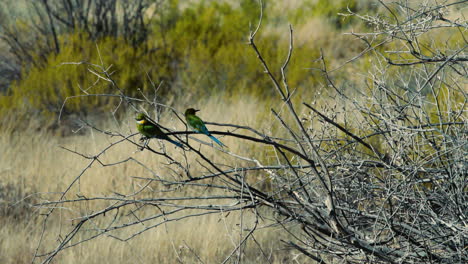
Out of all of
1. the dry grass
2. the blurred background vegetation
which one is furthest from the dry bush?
the blurred background vegetation

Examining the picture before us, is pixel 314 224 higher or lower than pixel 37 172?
higher

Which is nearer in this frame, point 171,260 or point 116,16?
point 171,260

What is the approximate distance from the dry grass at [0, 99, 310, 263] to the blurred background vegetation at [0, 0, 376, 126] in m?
1.04

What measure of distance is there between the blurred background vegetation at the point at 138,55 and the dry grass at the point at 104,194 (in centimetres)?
104

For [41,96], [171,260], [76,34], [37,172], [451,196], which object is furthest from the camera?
[76,34]

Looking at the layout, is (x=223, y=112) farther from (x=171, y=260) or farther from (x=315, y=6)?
(x=315, y=6)

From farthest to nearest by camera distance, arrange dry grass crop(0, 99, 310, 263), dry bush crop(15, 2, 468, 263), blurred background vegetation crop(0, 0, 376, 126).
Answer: blurred background vegetation crop(0, 0, 376, 126) < dry grass crop(0, 99, 310, 263) < dry bush crop(15, 2, 468, 263)

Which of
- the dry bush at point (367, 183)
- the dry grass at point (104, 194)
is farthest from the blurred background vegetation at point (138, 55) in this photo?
the dry bush at point (367, 183)

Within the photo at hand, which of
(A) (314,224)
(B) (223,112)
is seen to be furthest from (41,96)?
(A) (314,224)

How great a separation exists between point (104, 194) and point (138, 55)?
15.3 feet

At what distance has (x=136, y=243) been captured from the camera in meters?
5.02

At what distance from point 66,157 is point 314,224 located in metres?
4.98

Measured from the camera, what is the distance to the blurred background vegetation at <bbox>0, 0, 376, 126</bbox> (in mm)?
9461

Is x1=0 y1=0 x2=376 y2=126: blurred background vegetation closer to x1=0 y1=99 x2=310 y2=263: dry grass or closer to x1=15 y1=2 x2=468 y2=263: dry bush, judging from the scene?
x1=0 y1=99 x2=310 y2=263: dry grass
